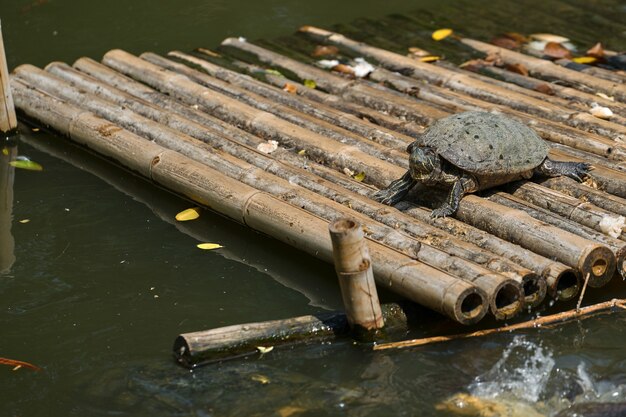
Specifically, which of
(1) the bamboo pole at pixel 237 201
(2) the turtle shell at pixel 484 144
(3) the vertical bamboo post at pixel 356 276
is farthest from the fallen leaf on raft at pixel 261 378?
(2) the turtle shell at pixel 484 144

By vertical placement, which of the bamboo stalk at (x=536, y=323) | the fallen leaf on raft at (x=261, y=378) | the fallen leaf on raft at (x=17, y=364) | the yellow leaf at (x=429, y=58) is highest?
the yellow leaf at (x=429, y=58)

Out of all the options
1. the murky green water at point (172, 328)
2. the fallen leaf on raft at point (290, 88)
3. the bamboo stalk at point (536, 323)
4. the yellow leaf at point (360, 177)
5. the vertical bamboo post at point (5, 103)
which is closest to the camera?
the murky green water at point (172, 328)

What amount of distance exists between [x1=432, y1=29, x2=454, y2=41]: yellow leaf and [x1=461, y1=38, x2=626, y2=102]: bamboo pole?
0.24 metres

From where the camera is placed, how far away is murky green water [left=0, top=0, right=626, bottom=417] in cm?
521

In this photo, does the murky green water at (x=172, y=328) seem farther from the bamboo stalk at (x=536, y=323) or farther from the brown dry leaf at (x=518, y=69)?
the brown dry leaf at (x=518, y=69)

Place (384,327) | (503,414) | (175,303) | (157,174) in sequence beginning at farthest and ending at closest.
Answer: (157,174) < (175,303) < (384,327) < (503,414)

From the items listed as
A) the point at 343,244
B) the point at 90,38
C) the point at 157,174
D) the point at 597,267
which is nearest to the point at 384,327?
the point at 343,244

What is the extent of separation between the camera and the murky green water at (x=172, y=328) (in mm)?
5211

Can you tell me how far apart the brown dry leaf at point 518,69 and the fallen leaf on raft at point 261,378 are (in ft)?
15.2

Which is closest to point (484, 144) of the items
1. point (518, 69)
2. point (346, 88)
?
point (346, 88)

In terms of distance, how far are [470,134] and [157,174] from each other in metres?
2.35

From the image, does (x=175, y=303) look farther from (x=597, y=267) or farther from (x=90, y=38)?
(x=90, y=38)

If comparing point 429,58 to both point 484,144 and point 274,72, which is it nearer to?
point 274,72

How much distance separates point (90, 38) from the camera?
1090cm
